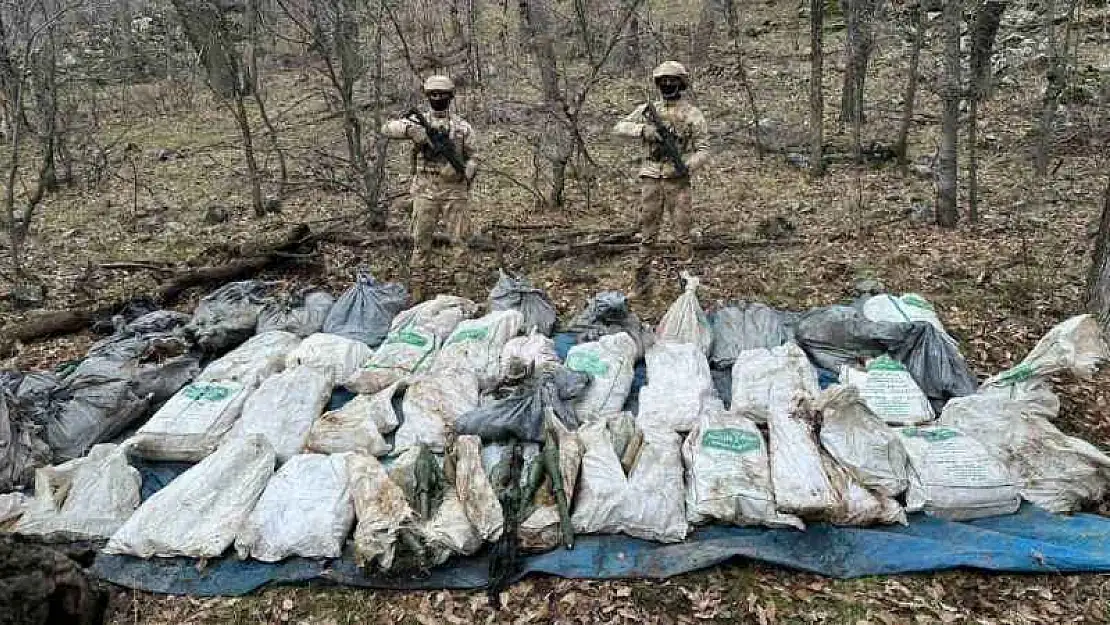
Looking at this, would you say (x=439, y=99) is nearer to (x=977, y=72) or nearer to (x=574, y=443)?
(x=574, y=443)

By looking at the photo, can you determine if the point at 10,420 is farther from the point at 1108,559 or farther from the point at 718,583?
the point at 1108,559

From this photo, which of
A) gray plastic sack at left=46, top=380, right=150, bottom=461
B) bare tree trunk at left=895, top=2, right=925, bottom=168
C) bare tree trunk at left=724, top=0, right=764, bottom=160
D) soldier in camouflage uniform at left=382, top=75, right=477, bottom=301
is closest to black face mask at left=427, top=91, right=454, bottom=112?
soldier in camouflage uniform at left=382, top=75, right=477, bottom=301

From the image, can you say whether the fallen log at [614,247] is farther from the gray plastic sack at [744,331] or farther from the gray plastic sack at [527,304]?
the gray plastic sack at [744,331]

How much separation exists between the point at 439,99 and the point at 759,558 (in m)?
3.99

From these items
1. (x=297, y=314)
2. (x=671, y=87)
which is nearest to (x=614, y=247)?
(x=671, y=87)

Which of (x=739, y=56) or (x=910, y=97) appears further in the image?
(x=739, y=56)

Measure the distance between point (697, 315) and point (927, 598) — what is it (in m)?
2.23

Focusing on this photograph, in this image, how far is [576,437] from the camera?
3.44 m

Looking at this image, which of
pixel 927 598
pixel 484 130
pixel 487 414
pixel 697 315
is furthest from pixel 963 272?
pixel 484 130

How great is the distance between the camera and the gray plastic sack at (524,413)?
11.6 feet

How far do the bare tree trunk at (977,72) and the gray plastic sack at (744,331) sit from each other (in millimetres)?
3308

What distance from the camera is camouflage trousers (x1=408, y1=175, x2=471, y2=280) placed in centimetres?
569

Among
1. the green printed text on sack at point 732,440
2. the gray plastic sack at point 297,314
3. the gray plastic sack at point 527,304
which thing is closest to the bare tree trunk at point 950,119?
the gray plastic sack at point 527,304

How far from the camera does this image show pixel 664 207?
5871 millimetres
